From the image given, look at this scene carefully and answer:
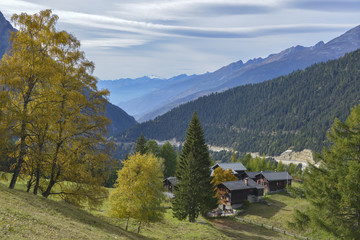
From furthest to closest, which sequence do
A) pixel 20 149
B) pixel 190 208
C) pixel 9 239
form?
pixel 190 208 → pixel 20 149 → pixel 9 239

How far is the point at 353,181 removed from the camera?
18.6 metres

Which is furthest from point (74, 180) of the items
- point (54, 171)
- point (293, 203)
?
point (293, 203)

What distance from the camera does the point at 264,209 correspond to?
60.8 m

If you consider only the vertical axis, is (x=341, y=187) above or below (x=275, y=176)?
below

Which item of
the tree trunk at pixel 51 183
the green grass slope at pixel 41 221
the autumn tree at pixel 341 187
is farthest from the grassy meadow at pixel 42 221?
the autumn tree at pixel 341 187

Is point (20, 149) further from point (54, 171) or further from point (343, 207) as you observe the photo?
point (343, 207)

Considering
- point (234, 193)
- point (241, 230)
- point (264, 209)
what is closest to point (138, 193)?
point (241, 230)

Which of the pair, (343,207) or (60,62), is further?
(60,62)

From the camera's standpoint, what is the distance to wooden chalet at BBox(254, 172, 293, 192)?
8131cm

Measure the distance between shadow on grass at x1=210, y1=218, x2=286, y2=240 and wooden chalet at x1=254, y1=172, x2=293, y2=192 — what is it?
33.3m

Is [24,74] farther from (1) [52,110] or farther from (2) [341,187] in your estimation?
(2) [341,187]

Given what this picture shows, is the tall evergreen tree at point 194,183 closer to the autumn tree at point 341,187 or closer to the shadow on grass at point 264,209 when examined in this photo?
the shadow on grass at point 264,209

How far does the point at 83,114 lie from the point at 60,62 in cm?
473

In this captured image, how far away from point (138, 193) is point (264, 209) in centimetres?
4332
